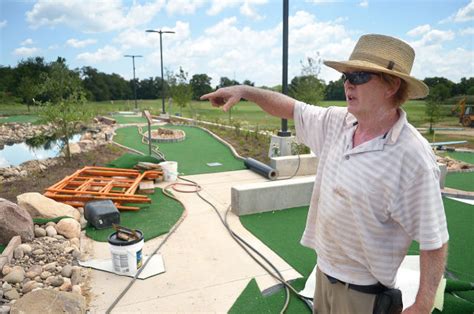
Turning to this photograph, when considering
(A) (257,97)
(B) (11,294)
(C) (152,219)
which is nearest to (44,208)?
(C) (152,219)

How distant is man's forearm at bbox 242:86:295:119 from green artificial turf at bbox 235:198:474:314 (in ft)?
6.48

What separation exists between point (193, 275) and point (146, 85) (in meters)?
66.5

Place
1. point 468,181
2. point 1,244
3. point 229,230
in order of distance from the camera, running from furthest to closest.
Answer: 1. point 468,181
2. point 229,230
3. point 1,244

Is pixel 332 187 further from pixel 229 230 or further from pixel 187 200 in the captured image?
pixel 187 200

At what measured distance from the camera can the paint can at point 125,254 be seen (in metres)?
3.82

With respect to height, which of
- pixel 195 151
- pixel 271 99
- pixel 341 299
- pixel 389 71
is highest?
pixel 389 71

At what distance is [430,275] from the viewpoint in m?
1.54

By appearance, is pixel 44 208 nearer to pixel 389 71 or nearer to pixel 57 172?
pixel 57 172

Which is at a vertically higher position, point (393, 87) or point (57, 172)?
point (393, 87)

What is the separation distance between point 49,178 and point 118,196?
2511 mm

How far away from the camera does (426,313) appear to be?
156 cm

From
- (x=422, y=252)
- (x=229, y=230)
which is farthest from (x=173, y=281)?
(x=422, y=252)

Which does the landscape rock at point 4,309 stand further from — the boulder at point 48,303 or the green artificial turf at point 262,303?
the green artificial turf at point 262,303

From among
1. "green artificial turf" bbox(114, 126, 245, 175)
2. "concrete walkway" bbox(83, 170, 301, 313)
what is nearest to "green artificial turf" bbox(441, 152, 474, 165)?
"green artificial turf" bbox(114, 126, 245, 175)
